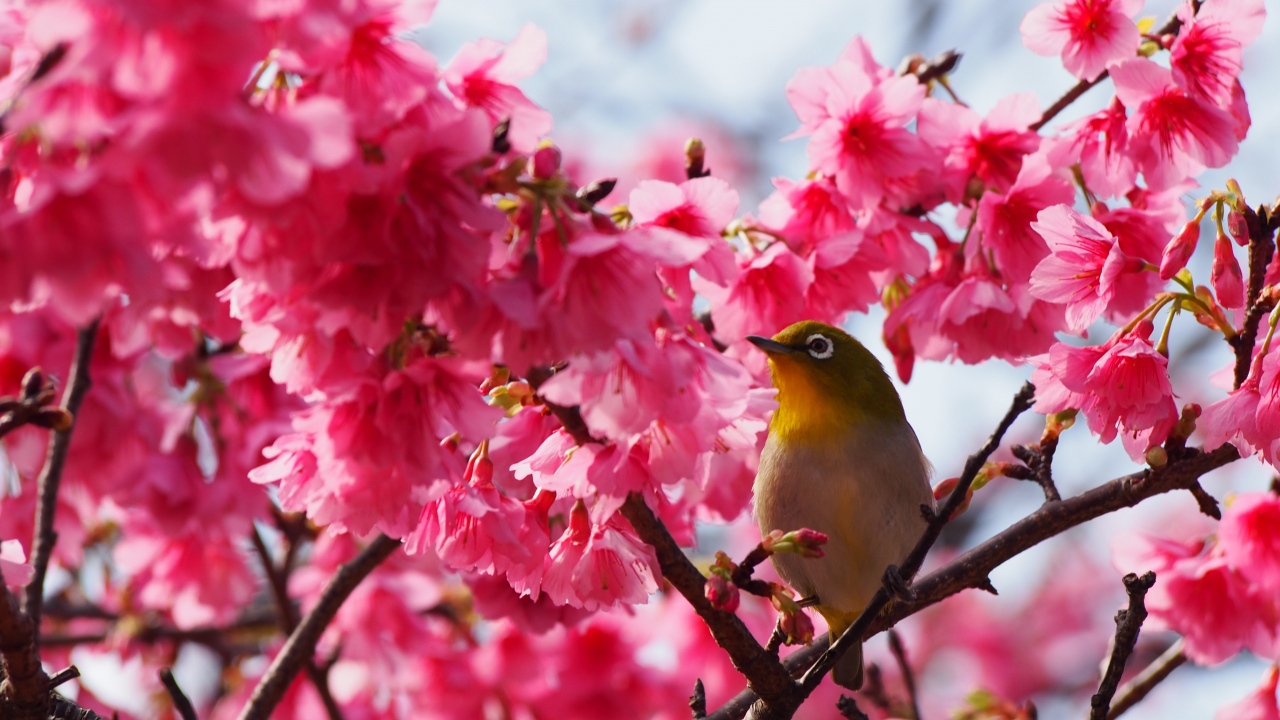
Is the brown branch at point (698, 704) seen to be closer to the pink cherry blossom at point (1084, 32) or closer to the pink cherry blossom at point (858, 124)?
the pink cherry blossom at point (858, 124)

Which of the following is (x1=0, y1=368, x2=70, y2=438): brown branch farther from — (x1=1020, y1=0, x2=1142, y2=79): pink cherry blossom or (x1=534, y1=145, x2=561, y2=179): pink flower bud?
(x1=1020, y1=0, x2=1142, y2=79): pink cherry blossom

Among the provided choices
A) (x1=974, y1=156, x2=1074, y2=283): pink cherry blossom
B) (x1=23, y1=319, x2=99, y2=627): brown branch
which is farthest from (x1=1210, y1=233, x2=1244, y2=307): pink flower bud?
(x1=23, y1=319, x2=99, y2=627): brown branch

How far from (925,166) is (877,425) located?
82 centimetres

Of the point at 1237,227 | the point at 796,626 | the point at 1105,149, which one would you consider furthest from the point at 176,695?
the point at 1105,149

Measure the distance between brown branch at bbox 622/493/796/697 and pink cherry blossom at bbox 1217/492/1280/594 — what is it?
1.39m

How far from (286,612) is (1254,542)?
2909mm

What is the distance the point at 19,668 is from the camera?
2006mm

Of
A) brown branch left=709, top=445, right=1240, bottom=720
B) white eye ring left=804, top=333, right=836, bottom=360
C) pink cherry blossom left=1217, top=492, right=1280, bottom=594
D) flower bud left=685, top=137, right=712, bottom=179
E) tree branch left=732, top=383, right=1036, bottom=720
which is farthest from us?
white eye ring left=804, top=333, right=836, bottom=360

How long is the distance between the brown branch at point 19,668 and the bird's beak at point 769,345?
1701 mm

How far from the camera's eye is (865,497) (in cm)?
320

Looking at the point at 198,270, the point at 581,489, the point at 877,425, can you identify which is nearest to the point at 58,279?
the point at 198,270

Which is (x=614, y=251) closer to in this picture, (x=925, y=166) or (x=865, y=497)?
(x=925, y=166)

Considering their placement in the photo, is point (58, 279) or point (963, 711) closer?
point (58, 279)

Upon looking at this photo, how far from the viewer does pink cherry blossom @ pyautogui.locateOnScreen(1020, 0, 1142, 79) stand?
2.72 m
